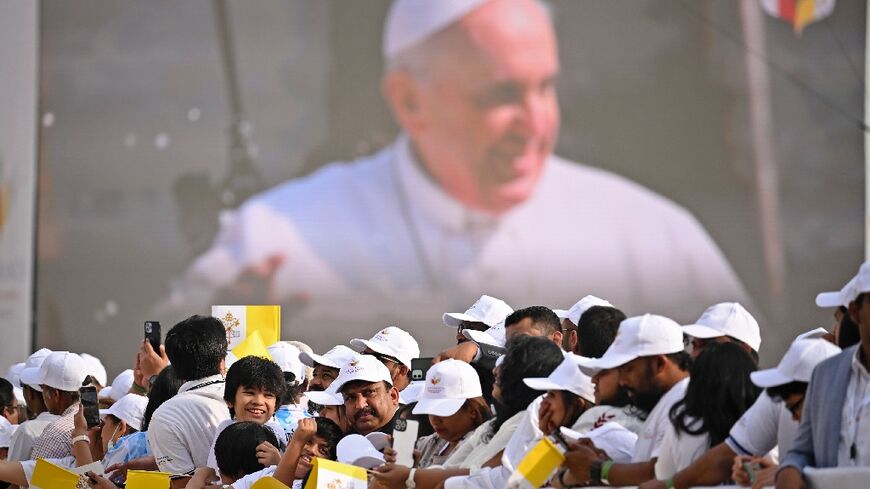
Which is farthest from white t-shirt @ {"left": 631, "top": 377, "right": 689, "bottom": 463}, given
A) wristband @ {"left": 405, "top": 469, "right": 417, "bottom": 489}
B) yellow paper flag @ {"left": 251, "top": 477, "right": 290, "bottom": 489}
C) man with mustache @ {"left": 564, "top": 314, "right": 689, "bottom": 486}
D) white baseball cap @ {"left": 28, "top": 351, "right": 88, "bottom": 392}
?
white baseball cap @ {"left": 28, "top": 351, "right": 88, "bottom": 392}

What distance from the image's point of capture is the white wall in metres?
13.6

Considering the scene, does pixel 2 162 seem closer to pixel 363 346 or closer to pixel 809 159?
pixel 809 159

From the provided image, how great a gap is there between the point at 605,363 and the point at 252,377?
1.90m

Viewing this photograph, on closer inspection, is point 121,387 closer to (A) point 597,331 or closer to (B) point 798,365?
(A) point 597,331

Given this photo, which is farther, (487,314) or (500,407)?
(487,314)

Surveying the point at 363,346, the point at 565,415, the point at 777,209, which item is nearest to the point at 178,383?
the point at 363,346

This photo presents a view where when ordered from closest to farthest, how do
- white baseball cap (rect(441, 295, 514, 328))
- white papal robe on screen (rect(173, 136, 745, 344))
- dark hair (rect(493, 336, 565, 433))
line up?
dark hair (rect(493, 336, 565, 433)) → white baseball cap (rect(441, 295, 514, 328)) → white papal robe on screen (rect(173, 136, 745, 344))

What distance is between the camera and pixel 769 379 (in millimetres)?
4070

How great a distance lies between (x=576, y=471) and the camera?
4.39m

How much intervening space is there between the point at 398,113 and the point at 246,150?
1.32 meters

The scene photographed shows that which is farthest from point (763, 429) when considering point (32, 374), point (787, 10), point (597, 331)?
point (787, 10)

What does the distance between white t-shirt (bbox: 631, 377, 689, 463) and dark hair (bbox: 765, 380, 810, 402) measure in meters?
0.25

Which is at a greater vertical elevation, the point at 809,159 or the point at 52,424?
the point at 809,159

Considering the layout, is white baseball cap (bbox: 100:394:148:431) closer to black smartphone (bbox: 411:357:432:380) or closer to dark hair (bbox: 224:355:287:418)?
dark hair (bbox: 224:355:287:418)
